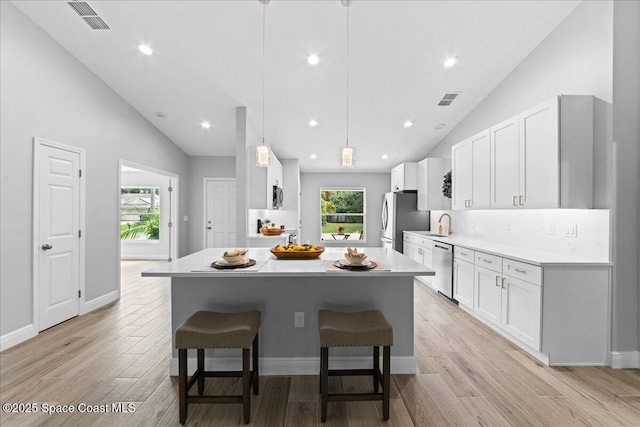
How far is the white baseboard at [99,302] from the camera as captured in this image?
12.6 feet

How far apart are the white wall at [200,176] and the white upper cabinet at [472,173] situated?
486 centimetres

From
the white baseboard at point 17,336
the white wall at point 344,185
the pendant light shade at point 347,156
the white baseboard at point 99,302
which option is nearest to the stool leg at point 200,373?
the pendant light shade at point 347,156

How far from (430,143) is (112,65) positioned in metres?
5.31

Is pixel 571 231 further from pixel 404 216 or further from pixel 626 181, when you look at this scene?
pixel 404 216

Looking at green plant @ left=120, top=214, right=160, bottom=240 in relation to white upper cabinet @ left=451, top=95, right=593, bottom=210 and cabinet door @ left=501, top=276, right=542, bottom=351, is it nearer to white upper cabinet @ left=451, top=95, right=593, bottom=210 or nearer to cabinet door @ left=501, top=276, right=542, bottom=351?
white upper cabinet @ left=451, top=95, right=593, bottom=210

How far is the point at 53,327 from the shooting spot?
337cm

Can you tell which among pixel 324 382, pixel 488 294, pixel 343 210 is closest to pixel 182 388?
pixel 324 382

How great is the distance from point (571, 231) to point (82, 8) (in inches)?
201

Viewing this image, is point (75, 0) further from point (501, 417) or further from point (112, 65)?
point (501, 417)

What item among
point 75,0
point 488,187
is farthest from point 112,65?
point 488,187

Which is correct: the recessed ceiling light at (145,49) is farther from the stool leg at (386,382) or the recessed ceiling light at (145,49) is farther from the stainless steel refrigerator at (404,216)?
the stainless steel refrigerator at (404,216)

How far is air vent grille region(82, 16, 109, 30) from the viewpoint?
309cm

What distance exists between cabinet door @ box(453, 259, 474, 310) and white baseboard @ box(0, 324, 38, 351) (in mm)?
4706

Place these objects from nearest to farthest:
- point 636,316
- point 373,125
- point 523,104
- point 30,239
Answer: point 636,316, point 30,239, point 523,104, point 373,125
